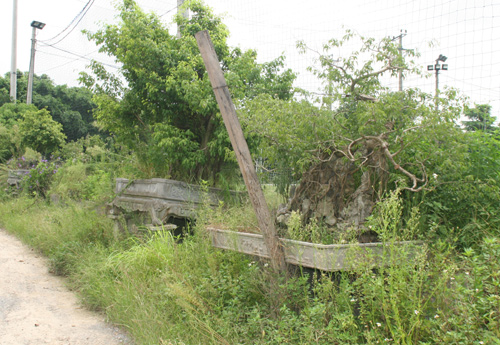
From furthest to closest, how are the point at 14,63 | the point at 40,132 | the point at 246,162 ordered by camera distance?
the point at 14,63
the point at 40,132
the point at 246,162

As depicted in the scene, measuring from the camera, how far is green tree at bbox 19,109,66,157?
13.2 metres

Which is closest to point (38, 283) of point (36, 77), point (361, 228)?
point (361, 228)

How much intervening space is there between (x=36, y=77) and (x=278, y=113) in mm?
24385

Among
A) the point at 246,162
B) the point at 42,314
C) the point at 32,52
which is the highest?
the point at 32,52

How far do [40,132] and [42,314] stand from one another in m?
10.7

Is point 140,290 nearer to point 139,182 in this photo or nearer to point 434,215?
point 139,182

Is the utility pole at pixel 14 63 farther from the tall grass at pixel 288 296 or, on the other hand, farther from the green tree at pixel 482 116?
the green tree at pixel 482 116

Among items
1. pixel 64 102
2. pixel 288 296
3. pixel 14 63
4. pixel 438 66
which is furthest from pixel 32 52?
pixel 288 296

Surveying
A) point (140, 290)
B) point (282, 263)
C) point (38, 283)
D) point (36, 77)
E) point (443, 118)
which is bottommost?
point (38, 283)

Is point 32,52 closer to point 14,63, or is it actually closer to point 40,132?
point 14,63

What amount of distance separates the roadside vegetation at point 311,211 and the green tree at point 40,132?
27.2 feet

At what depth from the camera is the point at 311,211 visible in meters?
3.75

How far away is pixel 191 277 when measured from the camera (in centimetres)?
360

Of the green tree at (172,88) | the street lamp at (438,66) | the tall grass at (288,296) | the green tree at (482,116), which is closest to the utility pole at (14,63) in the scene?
the green tree at (172,88)
